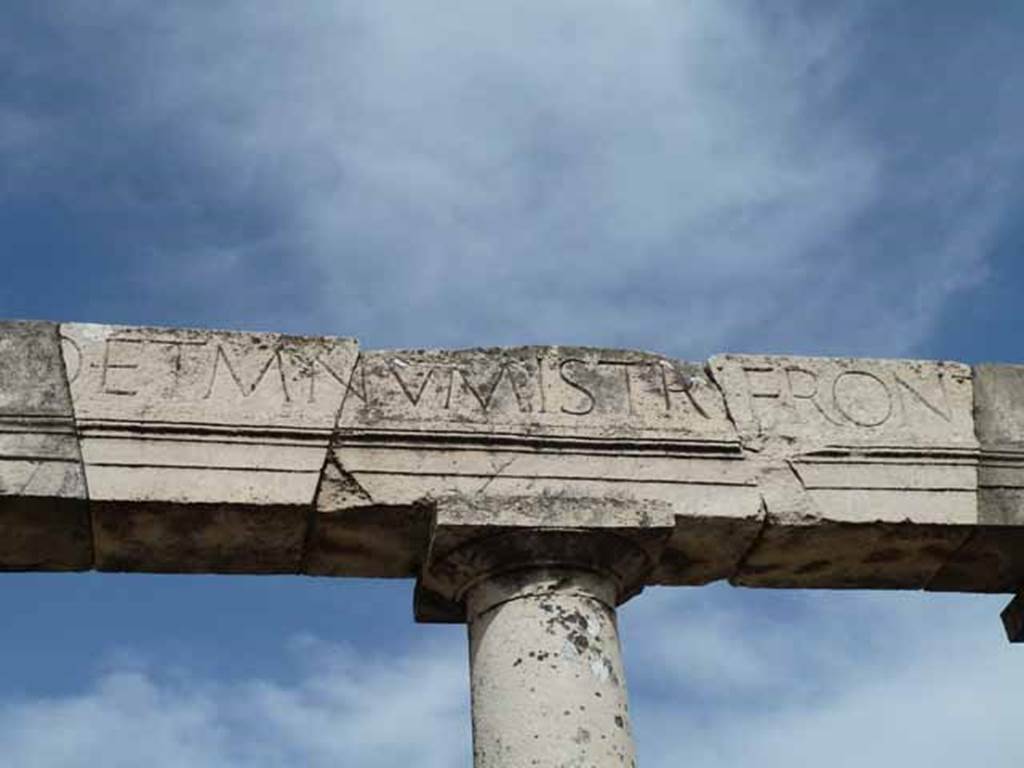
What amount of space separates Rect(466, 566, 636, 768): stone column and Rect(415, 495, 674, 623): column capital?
0.20 ft

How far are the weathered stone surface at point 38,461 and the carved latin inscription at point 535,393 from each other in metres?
1.35

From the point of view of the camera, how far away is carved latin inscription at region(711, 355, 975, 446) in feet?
27.6

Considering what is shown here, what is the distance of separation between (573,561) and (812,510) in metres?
1.28

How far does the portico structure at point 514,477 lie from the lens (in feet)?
24.9

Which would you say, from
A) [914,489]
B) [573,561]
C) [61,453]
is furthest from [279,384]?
[914,489]

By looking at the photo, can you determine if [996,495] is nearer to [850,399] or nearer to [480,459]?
[850,399]

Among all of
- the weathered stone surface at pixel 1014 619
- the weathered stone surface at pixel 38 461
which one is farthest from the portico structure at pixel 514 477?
the weathered stone surface at pixel 1014 619

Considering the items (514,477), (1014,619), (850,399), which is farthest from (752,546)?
(1014,619)

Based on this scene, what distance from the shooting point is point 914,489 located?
27.3 feet

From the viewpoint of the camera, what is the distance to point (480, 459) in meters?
7.98

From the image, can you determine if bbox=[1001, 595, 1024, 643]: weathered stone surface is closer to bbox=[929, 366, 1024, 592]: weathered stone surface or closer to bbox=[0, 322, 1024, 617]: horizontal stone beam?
bbox=[929, 366, 1024, 592]: weathered stone surface

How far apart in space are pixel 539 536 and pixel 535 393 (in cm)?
82

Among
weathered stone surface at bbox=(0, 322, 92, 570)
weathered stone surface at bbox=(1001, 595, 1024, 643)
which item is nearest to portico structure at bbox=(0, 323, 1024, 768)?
weathered stone surface at bbox=(0, 322, 92, 570)

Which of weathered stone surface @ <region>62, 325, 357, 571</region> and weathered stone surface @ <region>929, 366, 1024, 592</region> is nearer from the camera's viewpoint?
weathered stone surface @ <region>62, 325, 357, 571</region>
